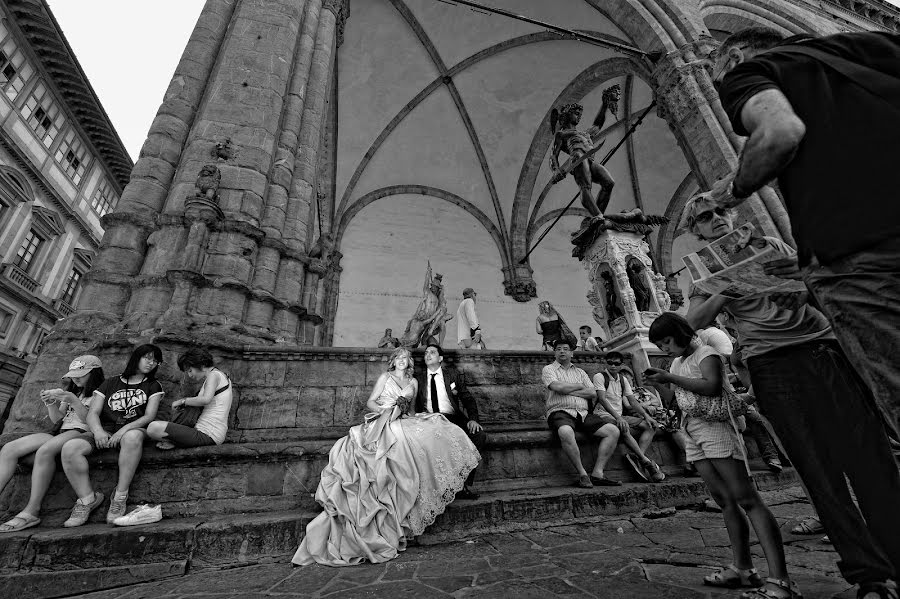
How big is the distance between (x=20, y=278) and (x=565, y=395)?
20.7m

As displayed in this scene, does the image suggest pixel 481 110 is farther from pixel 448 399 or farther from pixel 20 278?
pixel 20 278

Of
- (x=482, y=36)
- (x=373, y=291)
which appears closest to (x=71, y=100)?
(x=373, y=291)

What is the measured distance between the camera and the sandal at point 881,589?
114cm

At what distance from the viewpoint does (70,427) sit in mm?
2686

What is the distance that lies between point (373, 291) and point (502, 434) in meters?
10.6

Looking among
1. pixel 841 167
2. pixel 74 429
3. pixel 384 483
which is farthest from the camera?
pixel 74 429

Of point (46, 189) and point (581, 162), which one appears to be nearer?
point (581, 162)

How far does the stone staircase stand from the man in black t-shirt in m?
2.14

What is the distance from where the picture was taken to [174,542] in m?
2.25

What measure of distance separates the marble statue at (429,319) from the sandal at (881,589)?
5282 mm

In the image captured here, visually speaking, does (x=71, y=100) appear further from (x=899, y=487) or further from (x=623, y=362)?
(x=899, y=487)

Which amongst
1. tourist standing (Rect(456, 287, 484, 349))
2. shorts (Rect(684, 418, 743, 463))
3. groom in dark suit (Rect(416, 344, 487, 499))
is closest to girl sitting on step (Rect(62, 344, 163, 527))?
groom in dark suit (Rect(416, 344, 487, 499))

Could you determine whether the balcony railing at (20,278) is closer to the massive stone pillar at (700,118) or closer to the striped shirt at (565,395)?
the striped shirt at (565,395)

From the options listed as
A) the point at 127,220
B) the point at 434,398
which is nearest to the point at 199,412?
the point at 434,398
